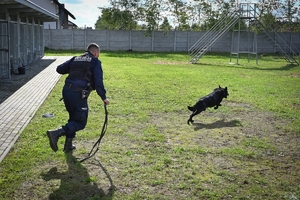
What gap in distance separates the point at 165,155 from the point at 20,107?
465 centimetres

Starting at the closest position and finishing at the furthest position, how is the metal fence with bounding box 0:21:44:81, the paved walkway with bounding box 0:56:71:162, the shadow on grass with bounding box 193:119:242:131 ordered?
1. the paved walkway with bounding box 0:56:71:162
2. the shadow on grass with bounding box 193:119:242:131
3. the metal fence with bounding box 0:21:44:81

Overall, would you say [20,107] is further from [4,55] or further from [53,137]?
[4,55]

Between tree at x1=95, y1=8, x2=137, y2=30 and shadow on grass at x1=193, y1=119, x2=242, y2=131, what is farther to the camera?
tree at x1=95, y1=8, x2=137, y2=30

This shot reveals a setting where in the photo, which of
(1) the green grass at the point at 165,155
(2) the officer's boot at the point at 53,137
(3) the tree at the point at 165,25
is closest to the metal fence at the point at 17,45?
(1) the green grass at the point at 165,155

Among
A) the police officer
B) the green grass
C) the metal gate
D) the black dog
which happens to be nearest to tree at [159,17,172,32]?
the metal gate

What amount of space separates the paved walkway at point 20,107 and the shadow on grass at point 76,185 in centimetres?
106

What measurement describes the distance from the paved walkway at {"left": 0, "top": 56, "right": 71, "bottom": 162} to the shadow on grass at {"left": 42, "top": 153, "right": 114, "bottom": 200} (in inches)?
41.8

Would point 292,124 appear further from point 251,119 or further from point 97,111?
point 97,111

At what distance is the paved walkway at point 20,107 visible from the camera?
20.0ft

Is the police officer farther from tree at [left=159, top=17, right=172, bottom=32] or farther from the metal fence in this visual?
tree at [left=159, top=17, right=172, bottom=32]

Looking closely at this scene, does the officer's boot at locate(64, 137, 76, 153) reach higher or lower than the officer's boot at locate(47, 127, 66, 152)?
lower

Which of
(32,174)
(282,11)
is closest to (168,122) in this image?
(32,174)

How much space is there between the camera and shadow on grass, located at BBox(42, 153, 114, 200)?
405 cm

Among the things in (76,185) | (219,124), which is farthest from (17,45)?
(76,185)
